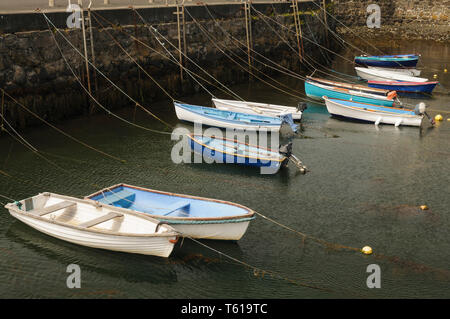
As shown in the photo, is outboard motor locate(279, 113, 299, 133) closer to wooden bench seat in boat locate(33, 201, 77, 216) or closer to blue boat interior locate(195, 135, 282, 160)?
blue boat interior locate(195, 135, 282, 160)

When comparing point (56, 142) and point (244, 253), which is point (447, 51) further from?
point (244, 253)

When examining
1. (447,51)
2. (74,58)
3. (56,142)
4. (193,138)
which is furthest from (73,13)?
(447,51)

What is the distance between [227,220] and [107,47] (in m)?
19.0

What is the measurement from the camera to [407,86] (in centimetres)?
3959

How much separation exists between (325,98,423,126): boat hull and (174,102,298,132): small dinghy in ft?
12.2

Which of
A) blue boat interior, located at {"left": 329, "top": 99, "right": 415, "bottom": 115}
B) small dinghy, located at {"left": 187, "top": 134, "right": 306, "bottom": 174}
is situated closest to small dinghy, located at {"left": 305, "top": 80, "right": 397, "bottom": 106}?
blue boat interior, located at {"left": 329, "top": 99, "right": 415, "bottom": 115}

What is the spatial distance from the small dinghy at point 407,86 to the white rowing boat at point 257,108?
33.8ft

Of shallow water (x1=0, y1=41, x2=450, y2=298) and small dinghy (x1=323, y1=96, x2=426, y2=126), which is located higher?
small dinghy (x1=323, y1=96, x2=426, y2=126)

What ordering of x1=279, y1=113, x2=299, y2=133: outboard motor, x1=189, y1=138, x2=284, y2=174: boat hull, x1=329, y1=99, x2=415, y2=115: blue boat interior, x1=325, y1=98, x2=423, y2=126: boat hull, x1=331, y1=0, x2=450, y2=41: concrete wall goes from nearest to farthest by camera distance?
x1=189, y1=138, x2=284, y2=174: boat hull
x1=279, y1=113, x2=299, y2=133: outboard motor
x1=325, y1=98, x2=423, y2=126: boat hull
x1=329, y1=99, x2=415, y2=115: blue boat interior
x1=331, y1=0, x2=450, y2=41: concrete wall

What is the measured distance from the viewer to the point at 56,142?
28.2m

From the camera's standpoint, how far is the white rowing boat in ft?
106

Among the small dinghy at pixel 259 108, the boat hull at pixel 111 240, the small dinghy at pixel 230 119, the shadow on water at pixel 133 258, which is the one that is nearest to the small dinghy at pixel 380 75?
the small dinghy at pixel 259 108

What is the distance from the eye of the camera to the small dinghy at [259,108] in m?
32.3
